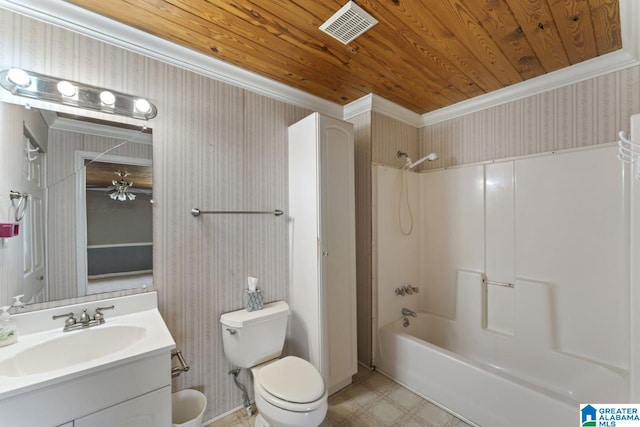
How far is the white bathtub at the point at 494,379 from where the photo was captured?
1.48 meters

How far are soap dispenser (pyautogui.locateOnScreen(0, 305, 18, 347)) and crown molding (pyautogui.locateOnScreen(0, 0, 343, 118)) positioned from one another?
1.37 metres

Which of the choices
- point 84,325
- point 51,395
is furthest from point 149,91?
point 51,395

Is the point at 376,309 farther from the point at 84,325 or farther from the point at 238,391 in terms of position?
the point at 84,325

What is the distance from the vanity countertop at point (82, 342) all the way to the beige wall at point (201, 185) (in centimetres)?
20

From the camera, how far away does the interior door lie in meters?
1.26

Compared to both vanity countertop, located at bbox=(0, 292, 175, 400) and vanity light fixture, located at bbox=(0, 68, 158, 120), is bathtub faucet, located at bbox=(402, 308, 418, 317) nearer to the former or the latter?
vanity countertop, located at bbox=(0, 292, 175, 400)

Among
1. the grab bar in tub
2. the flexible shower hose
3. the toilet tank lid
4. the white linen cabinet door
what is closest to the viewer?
the toilet tank lid

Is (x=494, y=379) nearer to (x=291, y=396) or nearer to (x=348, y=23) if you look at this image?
(x=291, y=396)

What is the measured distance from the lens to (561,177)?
1.93 meters

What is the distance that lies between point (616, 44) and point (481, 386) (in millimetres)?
2263

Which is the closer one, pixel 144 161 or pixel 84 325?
pixel 84 325

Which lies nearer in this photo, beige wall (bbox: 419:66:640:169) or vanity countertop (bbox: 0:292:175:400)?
vanity countertop (bbox: 0:292:175:400)

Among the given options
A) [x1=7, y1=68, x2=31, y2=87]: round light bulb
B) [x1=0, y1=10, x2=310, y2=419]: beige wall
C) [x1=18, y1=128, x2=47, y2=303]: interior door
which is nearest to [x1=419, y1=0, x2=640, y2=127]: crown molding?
[x1=0, y1=10, x2=310, y2=419]: beige wall

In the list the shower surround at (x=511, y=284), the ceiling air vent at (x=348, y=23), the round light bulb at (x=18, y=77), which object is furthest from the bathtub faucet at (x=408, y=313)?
the round light bulb at (x=18, y=77)
